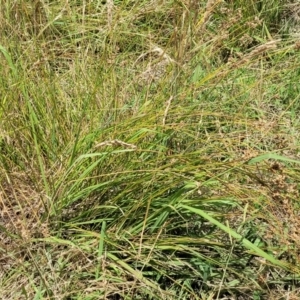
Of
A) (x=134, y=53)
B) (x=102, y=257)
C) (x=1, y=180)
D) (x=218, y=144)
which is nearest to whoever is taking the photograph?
(x=102, y=257)

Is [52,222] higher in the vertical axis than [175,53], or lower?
lower

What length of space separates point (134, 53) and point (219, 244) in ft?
2.90

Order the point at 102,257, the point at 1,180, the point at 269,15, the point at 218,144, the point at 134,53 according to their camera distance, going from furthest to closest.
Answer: the point at 269,15 → the point at 134,53 → the point at 218,144 → the point at 1,180 → the point at 102,257

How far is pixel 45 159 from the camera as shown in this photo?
5.54 ft

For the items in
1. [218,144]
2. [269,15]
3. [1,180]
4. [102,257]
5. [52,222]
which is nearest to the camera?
[102,257]

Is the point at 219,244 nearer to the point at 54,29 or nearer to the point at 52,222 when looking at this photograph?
the point at 52,222

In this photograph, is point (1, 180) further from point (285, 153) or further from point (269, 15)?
point (269, 15)

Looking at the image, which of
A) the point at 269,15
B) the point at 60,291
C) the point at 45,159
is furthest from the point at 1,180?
the point at 269,15

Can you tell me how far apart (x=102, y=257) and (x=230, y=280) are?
38cm

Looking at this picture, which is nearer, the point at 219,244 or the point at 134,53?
the point at 219,244

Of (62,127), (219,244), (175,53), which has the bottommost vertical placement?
(219,244)

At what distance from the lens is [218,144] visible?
1757 millimetres

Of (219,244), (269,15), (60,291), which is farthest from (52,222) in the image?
(269,15)

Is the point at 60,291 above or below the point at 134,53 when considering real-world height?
below
